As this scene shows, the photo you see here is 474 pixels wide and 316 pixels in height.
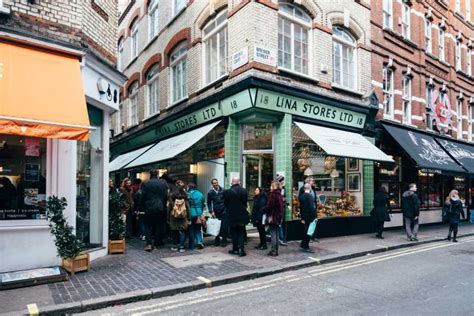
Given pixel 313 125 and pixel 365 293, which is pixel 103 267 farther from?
pixel 313 125

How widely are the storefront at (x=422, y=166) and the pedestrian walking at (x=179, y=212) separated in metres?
8.33

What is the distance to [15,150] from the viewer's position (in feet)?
23.6

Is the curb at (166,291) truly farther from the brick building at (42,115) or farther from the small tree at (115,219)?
the small tree at (115,219)

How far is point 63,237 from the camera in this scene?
271 inches

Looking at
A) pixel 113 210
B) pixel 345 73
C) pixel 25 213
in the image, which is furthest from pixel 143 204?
pixel 345 73

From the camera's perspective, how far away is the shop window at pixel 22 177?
23.1 feet

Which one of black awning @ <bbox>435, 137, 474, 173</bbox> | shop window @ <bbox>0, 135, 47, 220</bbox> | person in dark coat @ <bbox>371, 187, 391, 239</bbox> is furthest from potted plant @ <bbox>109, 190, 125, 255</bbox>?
black awning @ <bbox>435, 137, 474, 173</bbox>

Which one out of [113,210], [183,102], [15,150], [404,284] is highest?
[183,102]

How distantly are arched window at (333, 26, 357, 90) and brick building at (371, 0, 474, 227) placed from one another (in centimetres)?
114

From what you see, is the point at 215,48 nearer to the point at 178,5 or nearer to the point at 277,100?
the point at 277,100

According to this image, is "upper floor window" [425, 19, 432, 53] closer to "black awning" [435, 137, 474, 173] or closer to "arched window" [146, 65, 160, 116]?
"black awning" [435, 137, 474, 173]

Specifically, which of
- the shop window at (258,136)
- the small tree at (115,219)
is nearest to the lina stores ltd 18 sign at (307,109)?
the shop window at (258,136)

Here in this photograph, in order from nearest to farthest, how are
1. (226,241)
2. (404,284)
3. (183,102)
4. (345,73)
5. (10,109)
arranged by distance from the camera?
(10,109)
(404,284)
(226,241)
(345,73)
(183,102)

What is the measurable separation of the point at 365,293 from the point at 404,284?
41.6 inches
